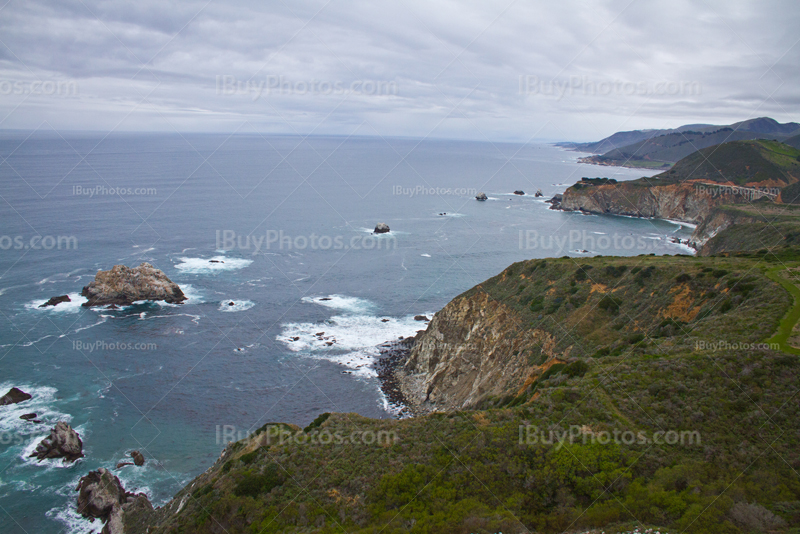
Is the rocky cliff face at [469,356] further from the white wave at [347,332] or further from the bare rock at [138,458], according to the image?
the bare rock at [138,458]

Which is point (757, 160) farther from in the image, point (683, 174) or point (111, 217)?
point (111, 217)

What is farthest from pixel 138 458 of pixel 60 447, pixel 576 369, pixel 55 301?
pixel 55 301

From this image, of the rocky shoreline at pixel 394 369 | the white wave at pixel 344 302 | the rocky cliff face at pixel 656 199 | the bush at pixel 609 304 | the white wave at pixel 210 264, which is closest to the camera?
the bush at pixel 609 304

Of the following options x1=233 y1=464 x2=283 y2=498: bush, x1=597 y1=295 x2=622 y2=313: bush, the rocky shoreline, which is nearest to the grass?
x1=597 y1=295 x2=622 y2=313: bush

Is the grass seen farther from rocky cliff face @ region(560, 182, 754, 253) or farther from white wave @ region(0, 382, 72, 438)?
rocky cliff face @ region(560, 182, 754, 253)

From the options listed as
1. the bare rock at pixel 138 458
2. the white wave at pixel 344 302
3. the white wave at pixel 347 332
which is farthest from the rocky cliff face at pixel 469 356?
the bare rock at pixel 138 458

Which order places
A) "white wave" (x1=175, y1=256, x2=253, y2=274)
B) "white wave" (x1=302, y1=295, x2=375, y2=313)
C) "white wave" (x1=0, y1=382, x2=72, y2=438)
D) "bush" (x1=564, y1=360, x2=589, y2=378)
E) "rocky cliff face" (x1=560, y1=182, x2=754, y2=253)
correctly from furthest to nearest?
1. "rocky cliff face" (x1=560, y1=182, x2=754, y2=253)
2. "white wave" (x1=175, y1=256, x2=253, y2=274)
3. "white wave" (x1=302, y1=295, x2=375, y2=313)
4. "white wave" (x1=0, y1=382, x2=72, y2=438)
5. "bush" (x1=564, y1=360, x2=589, y2=378)

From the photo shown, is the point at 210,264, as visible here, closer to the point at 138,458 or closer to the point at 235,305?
the point at 235,305
